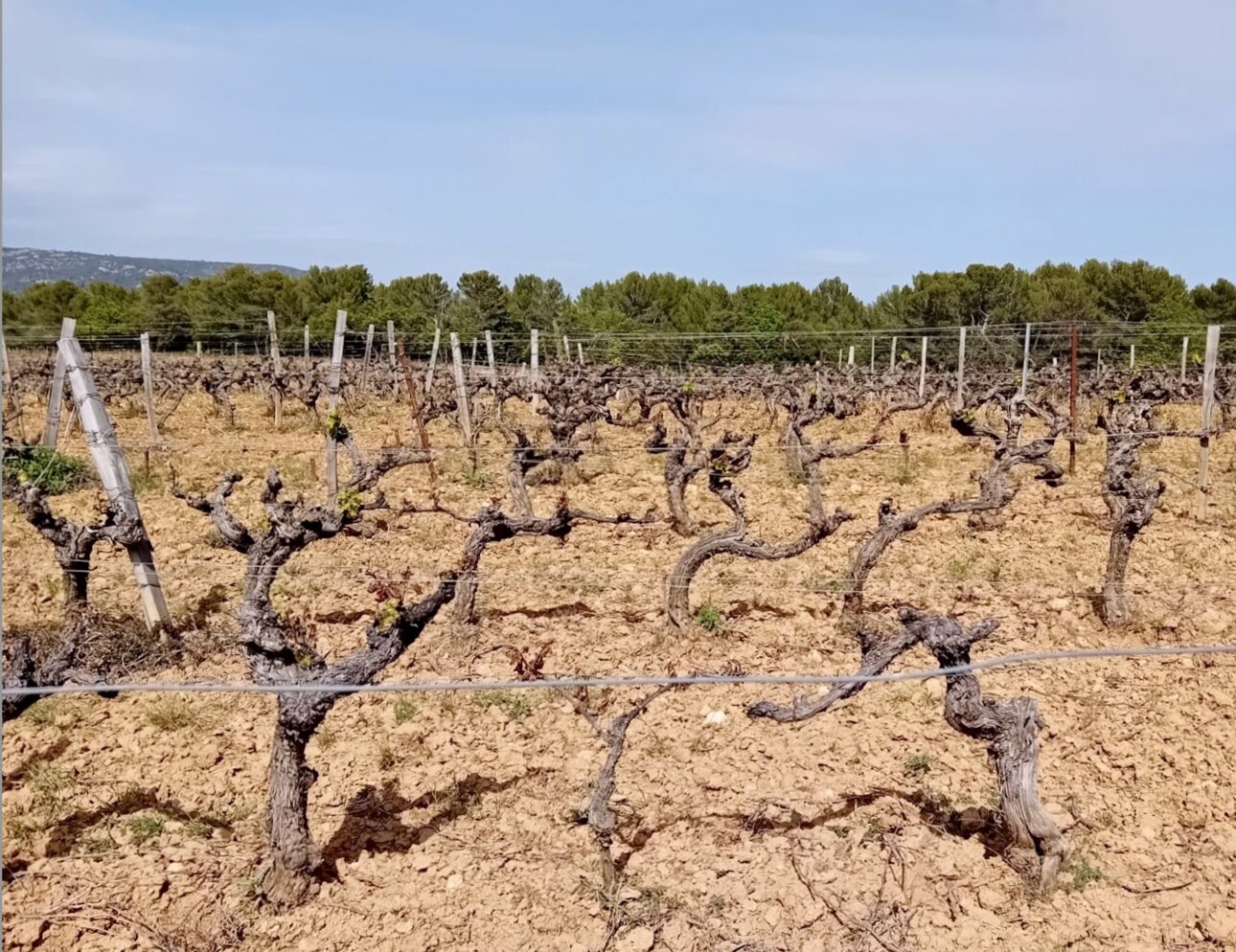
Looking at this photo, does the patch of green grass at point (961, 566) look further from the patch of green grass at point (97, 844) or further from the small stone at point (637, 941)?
the patch of green grass at point (97, 844)

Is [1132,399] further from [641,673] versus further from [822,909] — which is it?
[822,909]

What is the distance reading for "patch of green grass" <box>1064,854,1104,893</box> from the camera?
146 inches

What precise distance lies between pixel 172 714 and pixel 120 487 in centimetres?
159

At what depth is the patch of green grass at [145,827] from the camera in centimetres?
408

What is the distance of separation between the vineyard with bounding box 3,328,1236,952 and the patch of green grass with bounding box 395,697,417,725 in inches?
1.7

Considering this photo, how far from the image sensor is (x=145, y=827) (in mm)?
→ 4125

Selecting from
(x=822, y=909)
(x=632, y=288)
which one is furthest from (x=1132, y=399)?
(x=632, y=288)

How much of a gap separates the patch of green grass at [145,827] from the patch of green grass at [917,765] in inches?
140

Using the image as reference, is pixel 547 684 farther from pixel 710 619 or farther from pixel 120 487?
pixel 120 487

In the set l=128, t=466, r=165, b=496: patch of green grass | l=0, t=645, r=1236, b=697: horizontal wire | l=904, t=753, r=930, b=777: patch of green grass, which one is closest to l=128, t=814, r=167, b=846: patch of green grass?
l=0, t=645, r=1236, b=697: horizontal wire

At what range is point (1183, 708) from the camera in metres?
5.09

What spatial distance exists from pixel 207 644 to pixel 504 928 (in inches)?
131

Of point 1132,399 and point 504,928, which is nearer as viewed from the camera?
point 504,928

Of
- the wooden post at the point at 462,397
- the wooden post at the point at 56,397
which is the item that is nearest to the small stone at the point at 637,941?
the wooden post at the point at 56,397
